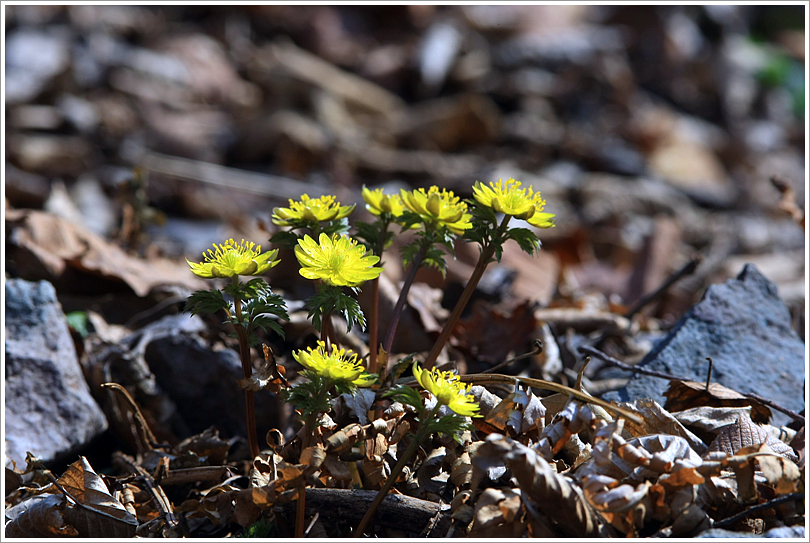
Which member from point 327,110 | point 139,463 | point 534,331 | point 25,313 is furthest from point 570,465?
point 327,110

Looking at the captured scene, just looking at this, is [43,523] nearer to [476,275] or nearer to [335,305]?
[335,305]

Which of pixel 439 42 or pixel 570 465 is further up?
pixel 439 42

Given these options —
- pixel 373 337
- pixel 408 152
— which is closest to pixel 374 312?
pixel 373 337

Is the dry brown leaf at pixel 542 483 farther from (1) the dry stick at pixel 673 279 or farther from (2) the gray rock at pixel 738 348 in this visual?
(1) the dry stick at pixel 673 279

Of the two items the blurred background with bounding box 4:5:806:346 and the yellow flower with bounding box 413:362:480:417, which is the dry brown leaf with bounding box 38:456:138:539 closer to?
the yellow flower with bounding box 413:362:480:417

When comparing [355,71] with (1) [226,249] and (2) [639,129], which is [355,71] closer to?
(2) [639,129]

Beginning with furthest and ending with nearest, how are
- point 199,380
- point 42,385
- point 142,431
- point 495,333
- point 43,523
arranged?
point 495,333, point 199,380, point 42,385, point 142,431, point 43,523

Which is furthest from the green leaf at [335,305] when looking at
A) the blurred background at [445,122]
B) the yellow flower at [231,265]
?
the blurred background at [445,122]

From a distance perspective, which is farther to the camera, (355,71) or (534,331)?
(355,71)

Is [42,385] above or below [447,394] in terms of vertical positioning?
below
